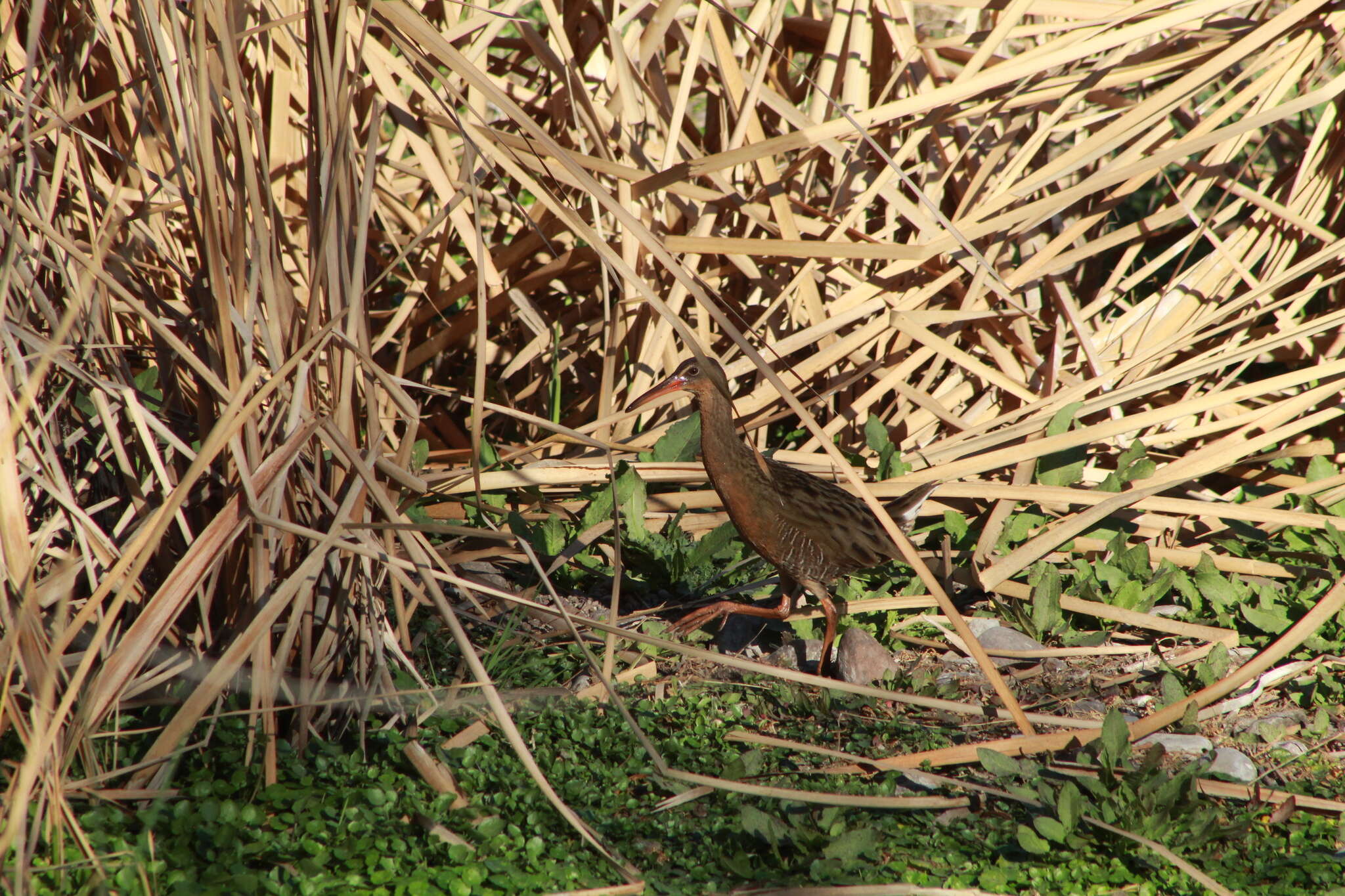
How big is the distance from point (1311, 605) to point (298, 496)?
2.77 metres

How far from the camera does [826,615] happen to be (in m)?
3.30

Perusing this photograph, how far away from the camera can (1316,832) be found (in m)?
2.43

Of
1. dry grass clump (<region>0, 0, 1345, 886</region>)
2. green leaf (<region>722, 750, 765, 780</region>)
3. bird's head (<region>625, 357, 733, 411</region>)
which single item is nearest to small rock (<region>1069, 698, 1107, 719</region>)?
dry grass clump (<region>0, 0, 1345, 886</region>)

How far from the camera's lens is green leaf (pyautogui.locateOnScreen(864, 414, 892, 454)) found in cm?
363

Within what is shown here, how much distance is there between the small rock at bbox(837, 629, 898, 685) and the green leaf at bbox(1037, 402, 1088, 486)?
0.90 metres

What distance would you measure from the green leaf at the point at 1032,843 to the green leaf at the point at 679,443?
5.39 ft

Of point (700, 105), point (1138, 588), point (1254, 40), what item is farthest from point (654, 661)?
point (700, 105)

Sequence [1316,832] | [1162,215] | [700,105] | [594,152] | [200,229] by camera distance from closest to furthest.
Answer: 1. [200,229]
2. [1316,832]
3. [594,152]
4. [1162,215]
5. [700,105]

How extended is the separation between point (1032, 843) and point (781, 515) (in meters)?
1.20

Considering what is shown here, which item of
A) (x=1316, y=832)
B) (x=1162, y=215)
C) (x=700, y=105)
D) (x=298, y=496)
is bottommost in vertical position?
(x=1316, y=832)

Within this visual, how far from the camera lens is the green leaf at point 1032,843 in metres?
2.26

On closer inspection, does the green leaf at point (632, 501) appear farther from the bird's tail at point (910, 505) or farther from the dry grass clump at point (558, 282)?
the bird's tail at point (910, 505)

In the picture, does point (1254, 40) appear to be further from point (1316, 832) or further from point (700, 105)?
point (700, 105)

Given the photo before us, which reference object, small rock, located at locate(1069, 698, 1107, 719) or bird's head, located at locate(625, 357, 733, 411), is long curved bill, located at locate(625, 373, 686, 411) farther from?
small rock, located at locate(1069, 698, 1107, 719)
